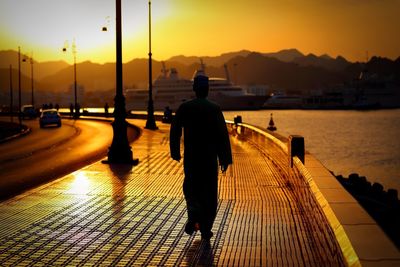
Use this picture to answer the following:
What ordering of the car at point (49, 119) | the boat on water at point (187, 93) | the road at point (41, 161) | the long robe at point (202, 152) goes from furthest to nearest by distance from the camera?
the boat on water at point (187, 93)
the car at point (49, 119)
the road at point (41, 161)
the long robe at point (202, 152)

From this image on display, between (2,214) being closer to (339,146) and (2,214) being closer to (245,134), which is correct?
(245,134)

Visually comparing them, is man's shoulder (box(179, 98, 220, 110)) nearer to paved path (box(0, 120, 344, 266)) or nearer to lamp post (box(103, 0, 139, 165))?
paved path (box(0, 120, 344, 266))

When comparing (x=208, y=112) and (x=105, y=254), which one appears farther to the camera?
(x=208, y=112)

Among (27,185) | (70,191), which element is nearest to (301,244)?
(70,191)

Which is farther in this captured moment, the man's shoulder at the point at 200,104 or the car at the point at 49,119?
the car at the point at 49,119

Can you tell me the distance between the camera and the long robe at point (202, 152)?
25.1ft

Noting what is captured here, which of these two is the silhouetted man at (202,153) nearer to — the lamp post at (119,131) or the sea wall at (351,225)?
the sea wall at (351,225)

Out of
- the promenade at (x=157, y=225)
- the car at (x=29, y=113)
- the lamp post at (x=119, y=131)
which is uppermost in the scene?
the lamp post at (x=119, y=131)

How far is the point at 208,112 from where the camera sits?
762 cm

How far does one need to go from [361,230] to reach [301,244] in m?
2.77

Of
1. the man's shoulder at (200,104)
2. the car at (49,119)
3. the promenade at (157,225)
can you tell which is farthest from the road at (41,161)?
the car at (49,119)

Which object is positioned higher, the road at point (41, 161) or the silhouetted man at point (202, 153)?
the silhouetted man at point (202, 153)

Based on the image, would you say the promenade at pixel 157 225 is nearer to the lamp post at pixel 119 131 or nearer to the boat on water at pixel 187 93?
the lamp post at pixel 119 131

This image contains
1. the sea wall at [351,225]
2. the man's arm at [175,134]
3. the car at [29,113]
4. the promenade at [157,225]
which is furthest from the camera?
the car at [29,113]
